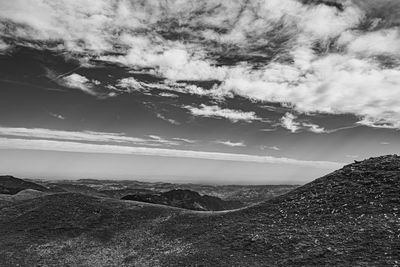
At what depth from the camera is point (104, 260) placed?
4038 centimetres

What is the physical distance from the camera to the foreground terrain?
31.4 m

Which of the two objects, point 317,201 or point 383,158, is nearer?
point 317,201

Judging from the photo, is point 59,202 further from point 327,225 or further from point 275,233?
point 327,225

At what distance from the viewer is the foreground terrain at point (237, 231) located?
31359 mm

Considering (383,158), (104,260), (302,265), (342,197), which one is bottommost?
(104,260)

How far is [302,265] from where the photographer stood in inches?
1130

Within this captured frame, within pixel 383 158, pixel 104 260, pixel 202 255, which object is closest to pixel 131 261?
pixel 104 260

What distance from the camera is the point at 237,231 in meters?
40.1

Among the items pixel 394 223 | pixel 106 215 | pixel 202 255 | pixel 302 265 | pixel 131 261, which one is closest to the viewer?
pixel 302 265

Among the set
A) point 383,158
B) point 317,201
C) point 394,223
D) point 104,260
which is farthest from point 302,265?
point 383,158

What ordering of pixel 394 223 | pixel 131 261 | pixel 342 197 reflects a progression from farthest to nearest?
pixel 342 197
pixel 131 261
pixel 394 223

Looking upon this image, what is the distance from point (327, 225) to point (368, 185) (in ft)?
39.9

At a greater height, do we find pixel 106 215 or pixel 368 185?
pixel 368 185

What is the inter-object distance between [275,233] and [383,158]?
27131mm
